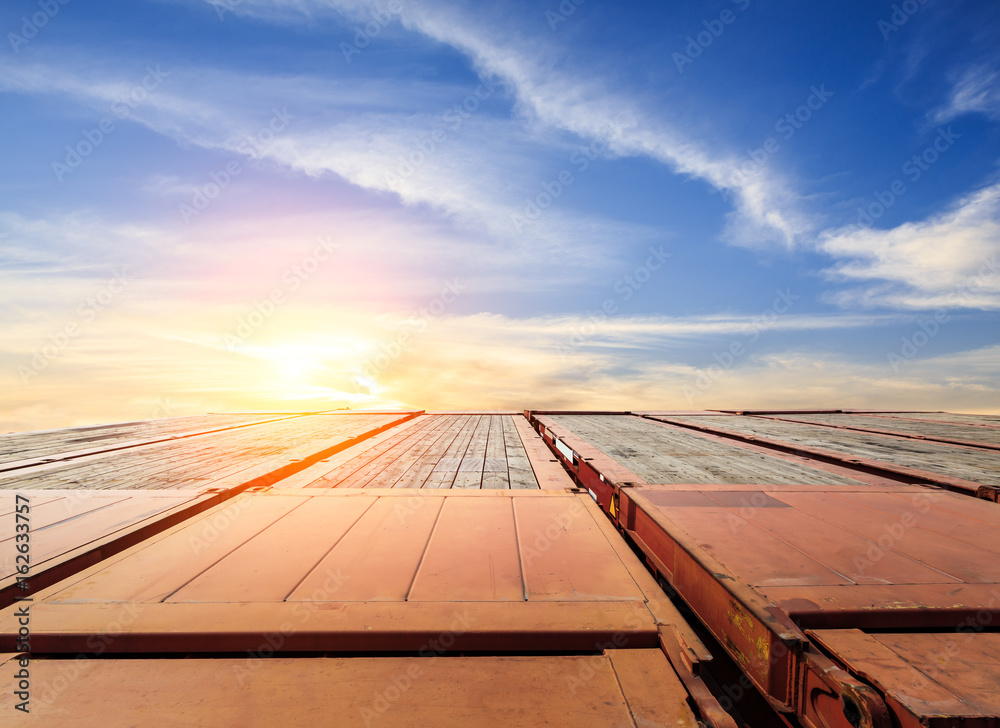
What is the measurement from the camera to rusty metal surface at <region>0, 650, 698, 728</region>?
125cm

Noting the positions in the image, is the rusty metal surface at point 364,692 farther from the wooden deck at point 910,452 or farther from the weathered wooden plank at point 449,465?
the wooden deck at point 910,452

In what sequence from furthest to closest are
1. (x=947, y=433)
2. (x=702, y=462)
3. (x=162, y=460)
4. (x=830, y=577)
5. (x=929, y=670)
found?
(x=947, y=433) < (x=162, y=460) < (x=702, y=462) < (x=830, y=577) < (x=929, y=670)

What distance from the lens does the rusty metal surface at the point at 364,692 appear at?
4.09 feet

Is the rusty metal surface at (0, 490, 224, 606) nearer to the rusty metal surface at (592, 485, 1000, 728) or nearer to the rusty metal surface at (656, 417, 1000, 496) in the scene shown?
the rusty metal surface at (592, 485, 1000, 728)

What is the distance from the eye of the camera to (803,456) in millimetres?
4355

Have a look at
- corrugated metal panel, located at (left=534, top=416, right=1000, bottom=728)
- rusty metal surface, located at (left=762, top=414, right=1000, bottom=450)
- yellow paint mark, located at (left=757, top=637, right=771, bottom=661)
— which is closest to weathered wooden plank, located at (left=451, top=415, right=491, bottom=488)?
corrugated metal panel, located at (left=534, top=416, right=1000, bottom=728)

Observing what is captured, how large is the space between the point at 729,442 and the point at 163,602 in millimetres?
5532

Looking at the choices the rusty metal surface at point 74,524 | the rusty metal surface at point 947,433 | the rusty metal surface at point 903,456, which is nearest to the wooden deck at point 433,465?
the rusty metal surface at point 74,524

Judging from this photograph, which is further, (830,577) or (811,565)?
(811,565)

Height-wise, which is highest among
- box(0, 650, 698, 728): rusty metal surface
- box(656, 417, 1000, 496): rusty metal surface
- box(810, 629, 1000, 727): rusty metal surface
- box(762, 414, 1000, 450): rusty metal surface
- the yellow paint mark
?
box(762, 414, 1000, 450): rusty metal surface

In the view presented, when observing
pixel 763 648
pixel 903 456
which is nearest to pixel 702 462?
pixel 903 456

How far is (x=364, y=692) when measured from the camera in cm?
134

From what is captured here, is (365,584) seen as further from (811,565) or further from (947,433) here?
(947,433)

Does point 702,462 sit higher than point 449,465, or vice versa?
point 702,462
